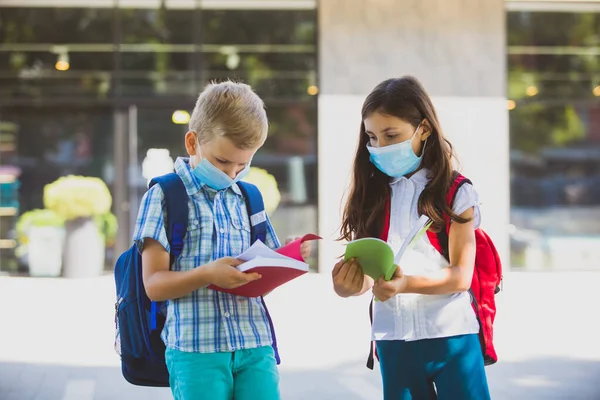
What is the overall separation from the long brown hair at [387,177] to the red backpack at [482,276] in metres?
0.03

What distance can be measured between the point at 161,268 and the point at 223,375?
1.13 ft

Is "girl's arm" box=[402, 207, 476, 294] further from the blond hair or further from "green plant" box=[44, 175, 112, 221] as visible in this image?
"green plant" box=[44, 175, 112, 221]

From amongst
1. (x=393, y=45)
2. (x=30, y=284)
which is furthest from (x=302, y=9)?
(x=30, y=284)

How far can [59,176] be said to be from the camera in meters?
12.4

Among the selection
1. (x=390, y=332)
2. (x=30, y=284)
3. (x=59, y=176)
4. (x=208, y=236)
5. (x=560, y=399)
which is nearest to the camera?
(x=208, y=236)

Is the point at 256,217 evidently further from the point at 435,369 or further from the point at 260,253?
the point at 435,369

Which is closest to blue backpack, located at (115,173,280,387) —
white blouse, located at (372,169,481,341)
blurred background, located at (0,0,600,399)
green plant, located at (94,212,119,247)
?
white blouse, located at (372,169,481,341)

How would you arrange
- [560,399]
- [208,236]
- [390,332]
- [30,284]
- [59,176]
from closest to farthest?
[208,236] < [390,332] < [560,399] < [30,284] < [59,176]

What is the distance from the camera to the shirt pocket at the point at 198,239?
2340 mm

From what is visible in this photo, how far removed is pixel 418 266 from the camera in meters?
2.51

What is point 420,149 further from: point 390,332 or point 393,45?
point 393,45

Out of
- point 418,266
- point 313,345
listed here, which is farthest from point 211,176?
point 313,345

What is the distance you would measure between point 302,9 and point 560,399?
322 inches

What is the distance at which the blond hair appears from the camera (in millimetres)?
2320
